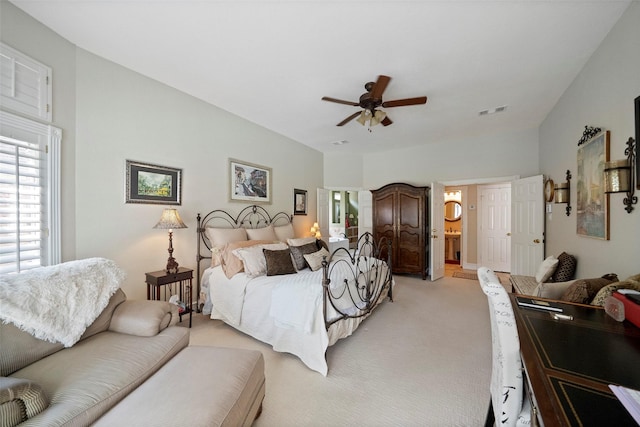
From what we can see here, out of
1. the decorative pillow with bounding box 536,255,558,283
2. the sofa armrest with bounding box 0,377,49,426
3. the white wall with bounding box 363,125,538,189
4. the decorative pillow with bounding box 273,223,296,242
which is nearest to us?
the sofa armrest with bounding box 0,377,49,426

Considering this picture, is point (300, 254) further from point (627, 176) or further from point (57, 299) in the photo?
point (627, 176)

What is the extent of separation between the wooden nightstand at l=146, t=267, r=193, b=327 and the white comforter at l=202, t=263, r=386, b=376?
0.30 metres

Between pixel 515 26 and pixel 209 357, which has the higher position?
pixel 515 26

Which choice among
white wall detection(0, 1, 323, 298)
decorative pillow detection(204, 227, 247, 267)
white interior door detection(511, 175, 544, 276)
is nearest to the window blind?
white wall detection(0, 1, 323, 298)

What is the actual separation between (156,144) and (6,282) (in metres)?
1.94

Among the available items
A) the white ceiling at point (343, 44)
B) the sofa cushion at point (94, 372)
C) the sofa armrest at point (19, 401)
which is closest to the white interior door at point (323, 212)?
the white ceiling at point (343, 44)

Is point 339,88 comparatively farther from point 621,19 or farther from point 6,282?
point 6,282

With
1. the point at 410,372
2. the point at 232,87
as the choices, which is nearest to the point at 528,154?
the point at 410,372

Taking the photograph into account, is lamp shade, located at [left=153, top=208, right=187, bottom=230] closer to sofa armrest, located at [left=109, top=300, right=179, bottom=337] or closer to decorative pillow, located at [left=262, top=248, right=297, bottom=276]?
sofa armrest, located at [left=109, top=300, right=179, bottom=337]

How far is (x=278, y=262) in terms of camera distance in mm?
3123

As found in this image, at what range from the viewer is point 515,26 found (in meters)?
2.05

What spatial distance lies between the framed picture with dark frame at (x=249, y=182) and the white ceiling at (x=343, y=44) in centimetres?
96

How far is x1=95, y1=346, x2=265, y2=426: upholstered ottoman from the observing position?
1099mm

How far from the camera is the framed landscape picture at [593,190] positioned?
6.96 feet
